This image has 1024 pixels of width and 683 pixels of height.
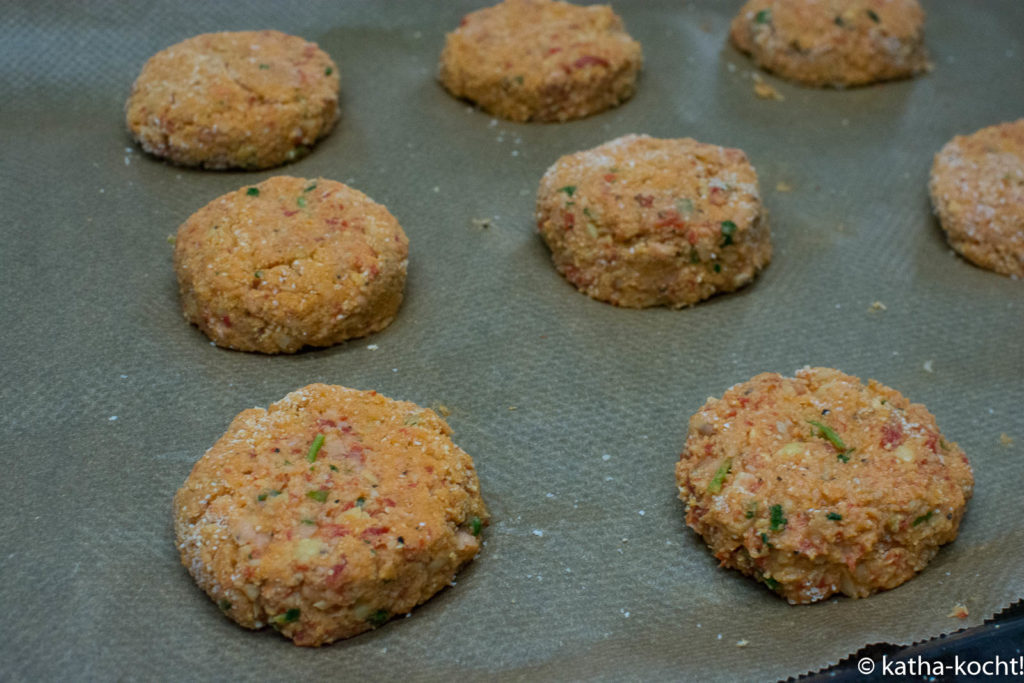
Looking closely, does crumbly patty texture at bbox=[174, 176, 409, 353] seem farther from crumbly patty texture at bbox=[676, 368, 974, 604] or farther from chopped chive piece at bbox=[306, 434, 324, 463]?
crumbly patty texture at bbox=[676, 368, 974, 604]

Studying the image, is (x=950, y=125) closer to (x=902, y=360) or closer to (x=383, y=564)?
(x=902, y=360)

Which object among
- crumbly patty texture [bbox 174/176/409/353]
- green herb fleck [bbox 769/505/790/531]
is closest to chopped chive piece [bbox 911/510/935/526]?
green herb fleck [bbox 769/505/790/531]

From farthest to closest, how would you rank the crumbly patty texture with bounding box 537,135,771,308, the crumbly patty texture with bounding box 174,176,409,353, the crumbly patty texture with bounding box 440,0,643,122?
1. the crumbly patty texture with bounding box 440,0,643,122
2. the crumbly patty texture with bounding box 537,135,771,308
3. the crumbly patty texture with bounding box 174,176,409,353

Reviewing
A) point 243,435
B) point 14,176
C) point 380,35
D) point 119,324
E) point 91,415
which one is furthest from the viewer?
point 380,35

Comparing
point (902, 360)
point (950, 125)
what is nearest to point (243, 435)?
point (902, 360)

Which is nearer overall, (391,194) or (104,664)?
(104,664)

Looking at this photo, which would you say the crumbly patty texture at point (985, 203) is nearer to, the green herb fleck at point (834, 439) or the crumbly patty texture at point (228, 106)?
the green herb fleck at point (834, 439)

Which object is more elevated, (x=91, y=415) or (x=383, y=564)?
(x=383, y=564)
